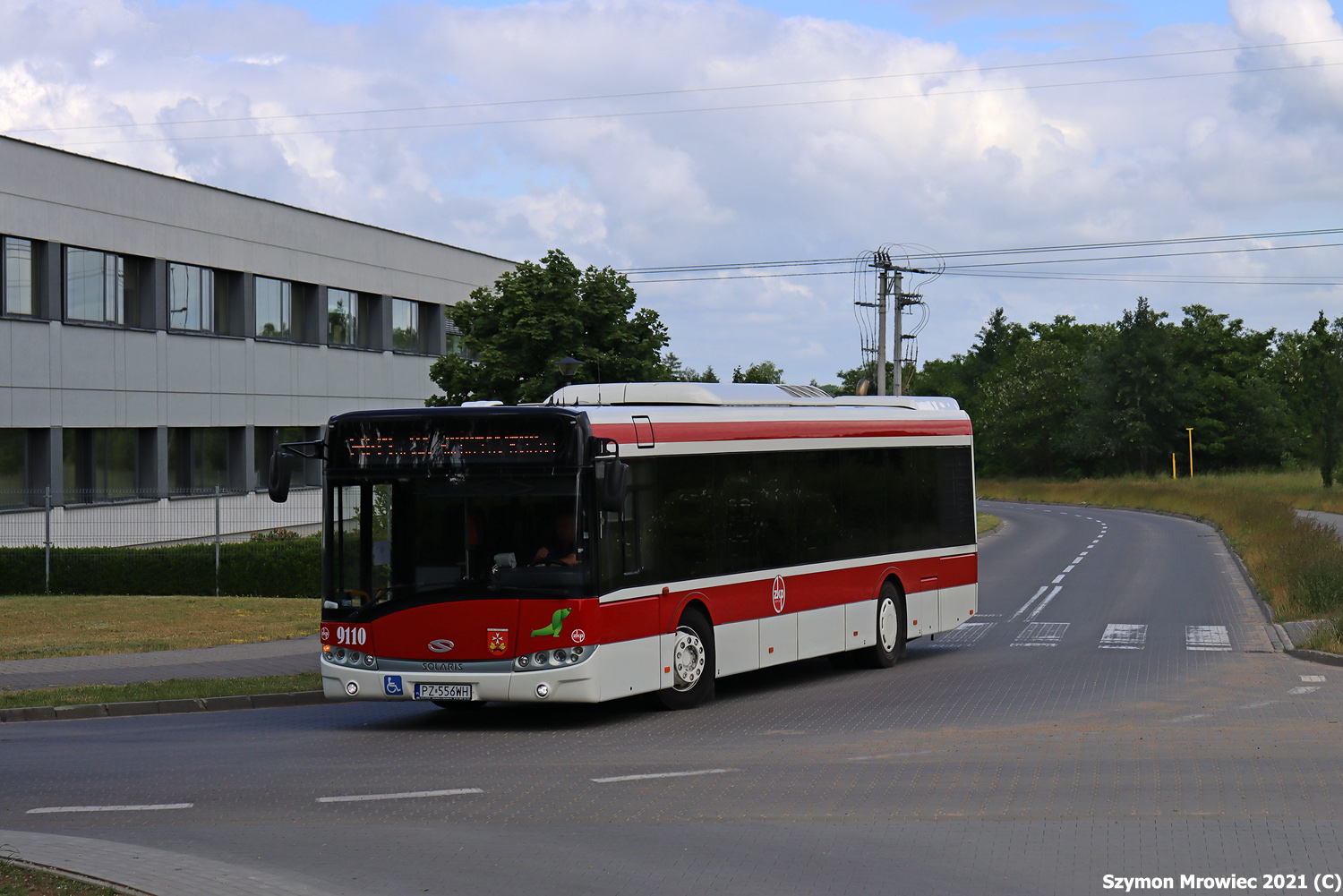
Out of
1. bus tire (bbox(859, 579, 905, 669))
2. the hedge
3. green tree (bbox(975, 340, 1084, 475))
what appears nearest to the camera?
bus tire (bbox(859, 579, 905, 669))

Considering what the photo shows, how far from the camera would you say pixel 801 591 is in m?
15.0

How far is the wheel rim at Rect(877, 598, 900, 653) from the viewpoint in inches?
653

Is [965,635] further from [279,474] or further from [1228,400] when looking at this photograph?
[1228,400]

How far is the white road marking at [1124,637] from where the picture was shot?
18.2 metres

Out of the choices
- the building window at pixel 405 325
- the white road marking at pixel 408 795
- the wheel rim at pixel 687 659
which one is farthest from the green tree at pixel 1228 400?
the white road marking at pixel 408 795

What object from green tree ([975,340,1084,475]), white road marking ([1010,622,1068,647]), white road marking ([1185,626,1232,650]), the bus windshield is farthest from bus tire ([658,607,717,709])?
green tree ([975,340,1084,475])

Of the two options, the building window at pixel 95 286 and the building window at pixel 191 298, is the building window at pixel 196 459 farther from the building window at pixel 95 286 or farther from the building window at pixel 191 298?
the building window at pixel 95 286

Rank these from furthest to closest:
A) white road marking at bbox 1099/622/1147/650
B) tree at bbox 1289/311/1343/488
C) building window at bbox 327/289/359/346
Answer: tree at bbox 1289/311/1343/488 < building window at bbox 327/289/359/346 < white road marking at bbox 1099/622/1147/650

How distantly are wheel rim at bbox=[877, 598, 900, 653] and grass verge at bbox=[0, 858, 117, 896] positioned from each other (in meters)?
11.1

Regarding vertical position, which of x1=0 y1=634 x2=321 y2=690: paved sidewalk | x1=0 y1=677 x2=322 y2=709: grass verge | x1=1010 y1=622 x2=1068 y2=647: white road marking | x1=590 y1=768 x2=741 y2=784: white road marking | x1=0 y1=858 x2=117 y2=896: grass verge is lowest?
x1=1010 y1=622 x2=1068 y2=647: white road marking

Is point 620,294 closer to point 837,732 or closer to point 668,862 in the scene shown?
point 837,732

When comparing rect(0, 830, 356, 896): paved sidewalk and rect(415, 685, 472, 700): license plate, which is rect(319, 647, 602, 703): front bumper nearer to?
rect(415, 685, 472, 700): license plate

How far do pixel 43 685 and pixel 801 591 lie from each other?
317 inches

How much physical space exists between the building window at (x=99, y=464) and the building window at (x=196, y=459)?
127 centimetres
